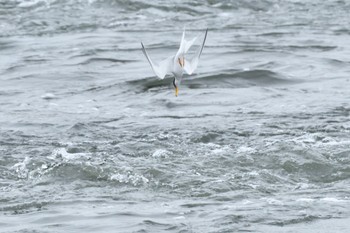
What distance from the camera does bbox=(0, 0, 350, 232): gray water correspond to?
7.12m

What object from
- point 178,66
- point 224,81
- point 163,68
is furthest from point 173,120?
point 178,66

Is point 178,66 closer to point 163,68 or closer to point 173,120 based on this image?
point 163,68

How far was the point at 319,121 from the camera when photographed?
9.75m

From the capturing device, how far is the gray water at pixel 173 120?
7.12m

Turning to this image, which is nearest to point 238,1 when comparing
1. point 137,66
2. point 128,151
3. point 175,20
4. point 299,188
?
point 175,20

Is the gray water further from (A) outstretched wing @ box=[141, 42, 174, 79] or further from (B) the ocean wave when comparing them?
(A) outstretched wing @ box=[141, 42, 174, 79]

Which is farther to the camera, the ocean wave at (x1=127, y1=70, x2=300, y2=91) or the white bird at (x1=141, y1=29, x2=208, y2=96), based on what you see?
the ocean wave at (x1=127, y1=70, x2=300, y2=91)

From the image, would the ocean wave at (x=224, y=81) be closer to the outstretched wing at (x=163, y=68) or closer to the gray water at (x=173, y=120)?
the gray water at (x=173, y=120)

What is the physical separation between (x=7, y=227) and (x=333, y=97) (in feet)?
16.3

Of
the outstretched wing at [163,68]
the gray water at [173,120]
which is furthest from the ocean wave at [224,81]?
the outstretched wing at [163,68]

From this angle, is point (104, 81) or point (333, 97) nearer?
point (333, 97)

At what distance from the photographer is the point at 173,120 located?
10.0 meters

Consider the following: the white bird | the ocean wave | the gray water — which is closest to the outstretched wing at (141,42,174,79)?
the white bird

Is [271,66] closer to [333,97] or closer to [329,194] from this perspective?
[333,97]
